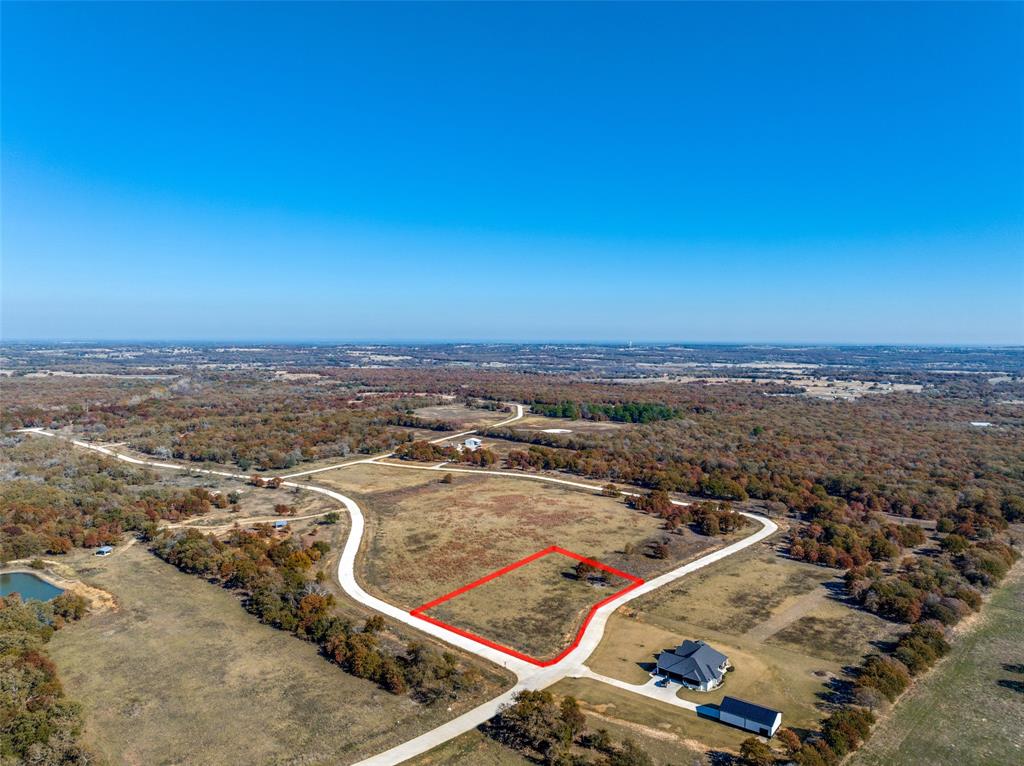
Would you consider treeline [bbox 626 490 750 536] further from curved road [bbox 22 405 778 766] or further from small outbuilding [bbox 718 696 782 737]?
small outbuilding [bbox 718 696 782 737]

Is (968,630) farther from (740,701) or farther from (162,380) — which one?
(162,380)

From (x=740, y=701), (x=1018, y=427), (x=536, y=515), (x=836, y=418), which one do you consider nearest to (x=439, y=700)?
(x=740, y=701)

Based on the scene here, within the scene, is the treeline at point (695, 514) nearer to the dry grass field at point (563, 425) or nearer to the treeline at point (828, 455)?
the treeline at point (828, 455)

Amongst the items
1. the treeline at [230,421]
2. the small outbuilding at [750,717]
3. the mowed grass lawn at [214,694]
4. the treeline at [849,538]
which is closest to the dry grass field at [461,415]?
the treeline at [230,421]

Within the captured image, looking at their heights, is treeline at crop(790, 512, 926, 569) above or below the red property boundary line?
above

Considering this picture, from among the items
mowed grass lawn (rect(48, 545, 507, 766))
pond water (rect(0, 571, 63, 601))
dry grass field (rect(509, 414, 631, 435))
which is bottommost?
pond water (rect(0, 571, 63, 601))

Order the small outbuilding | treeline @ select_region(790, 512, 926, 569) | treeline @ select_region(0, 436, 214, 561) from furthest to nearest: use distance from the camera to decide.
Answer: treeline @ select_region(0, 436, 214, 561) → treeline @ select_region(790, 512, 926, 569) → the small outbuilding

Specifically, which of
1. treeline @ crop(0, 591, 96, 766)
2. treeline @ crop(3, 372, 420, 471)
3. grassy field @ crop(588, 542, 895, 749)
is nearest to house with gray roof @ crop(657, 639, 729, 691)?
grassy field @ crop(588, 542, 895, 749)
